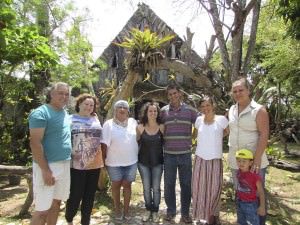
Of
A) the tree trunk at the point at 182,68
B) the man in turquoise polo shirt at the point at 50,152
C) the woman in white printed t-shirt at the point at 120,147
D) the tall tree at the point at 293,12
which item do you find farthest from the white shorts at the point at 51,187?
the tall tree at the point at 293,12

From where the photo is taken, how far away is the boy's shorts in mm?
5066

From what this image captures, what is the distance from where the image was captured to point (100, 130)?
4.66 meters

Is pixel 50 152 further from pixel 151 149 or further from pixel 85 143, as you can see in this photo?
Answer: pixel 151 149

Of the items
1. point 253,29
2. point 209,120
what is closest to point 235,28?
point 253,29

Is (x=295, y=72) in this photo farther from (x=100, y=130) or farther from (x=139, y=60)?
(x=100, y=130)

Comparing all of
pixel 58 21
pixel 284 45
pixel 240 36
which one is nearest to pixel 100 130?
pixel 240 36

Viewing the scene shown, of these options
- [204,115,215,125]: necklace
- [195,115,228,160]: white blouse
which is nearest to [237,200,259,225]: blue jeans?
[195,115,228,160]: white blouse

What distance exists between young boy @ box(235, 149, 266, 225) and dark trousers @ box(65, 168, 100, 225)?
5.83 feet

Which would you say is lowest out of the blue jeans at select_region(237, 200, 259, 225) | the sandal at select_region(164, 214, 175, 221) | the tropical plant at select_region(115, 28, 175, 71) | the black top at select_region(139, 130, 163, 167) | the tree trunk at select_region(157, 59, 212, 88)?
the sandal at select_region(164, 214, 175, 221)

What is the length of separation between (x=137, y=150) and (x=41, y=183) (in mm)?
1681

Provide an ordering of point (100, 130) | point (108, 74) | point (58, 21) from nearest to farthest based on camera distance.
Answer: point (100, 130) → point (58, 21) → point (108, 74)

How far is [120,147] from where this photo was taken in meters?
5.00

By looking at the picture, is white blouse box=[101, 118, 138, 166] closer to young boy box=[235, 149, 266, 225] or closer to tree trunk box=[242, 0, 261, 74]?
young boy box=[235, 149, 266, 225]

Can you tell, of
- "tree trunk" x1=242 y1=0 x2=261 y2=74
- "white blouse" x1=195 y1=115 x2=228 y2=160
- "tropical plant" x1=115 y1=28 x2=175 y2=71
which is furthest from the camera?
"tree trunk" x1=242 y1=0 x2=261 y2=74
